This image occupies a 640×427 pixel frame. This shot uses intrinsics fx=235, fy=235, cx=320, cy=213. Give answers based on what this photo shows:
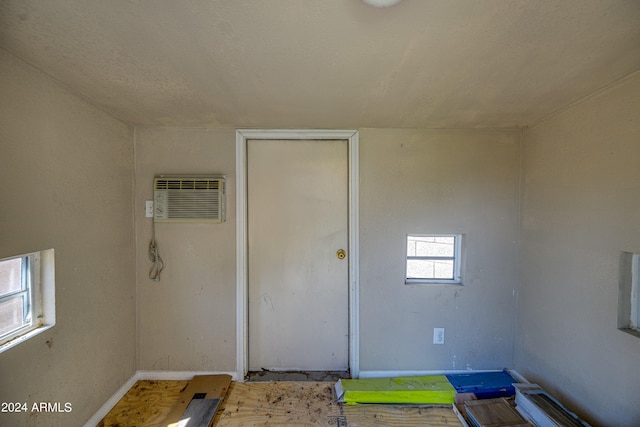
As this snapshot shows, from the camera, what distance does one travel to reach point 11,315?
3.93 ft

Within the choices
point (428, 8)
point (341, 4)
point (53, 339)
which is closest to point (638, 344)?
point (428, 8)

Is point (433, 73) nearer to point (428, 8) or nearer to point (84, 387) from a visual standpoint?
point (428, 8)

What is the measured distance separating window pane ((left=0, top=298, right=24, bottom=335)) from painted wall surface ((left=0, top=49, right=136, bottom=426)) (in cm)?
12

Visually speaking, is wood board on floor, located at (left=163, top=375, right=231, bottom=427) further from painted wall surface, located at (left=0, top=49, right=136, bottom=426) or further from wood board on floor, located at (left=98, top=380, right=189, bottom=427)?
painted wall surface, located at (left=0, top=49, right=136, bottom=426)

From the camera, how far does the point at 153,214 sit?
1966 millimetres

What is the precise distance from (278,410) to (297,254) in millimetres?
1143

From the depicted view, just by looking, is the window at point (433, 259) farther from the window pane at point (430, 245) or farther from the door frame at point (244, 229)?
the door frame at point (244, 229)

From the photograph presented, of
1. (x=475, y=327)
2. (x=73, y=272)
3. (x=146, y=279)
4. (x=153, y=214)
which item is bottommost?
(x=475, y=327)

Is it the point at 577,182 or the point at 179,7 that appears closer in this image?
the point at 179,7

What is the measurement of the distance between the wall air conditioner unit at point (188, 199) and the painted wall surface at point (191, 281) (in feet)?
0.25

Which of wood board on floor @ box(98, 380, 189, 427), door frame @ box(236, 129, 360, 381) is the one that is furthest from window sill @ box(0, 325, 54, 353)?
door frame @ box(236, 129, 360, 381)

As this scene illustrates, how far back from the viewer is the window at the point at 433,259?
6.72ft

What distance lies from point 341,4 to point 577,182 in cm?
182

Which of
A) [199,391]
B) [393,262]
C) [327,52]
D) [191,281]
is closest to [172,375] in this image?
[199,391]
